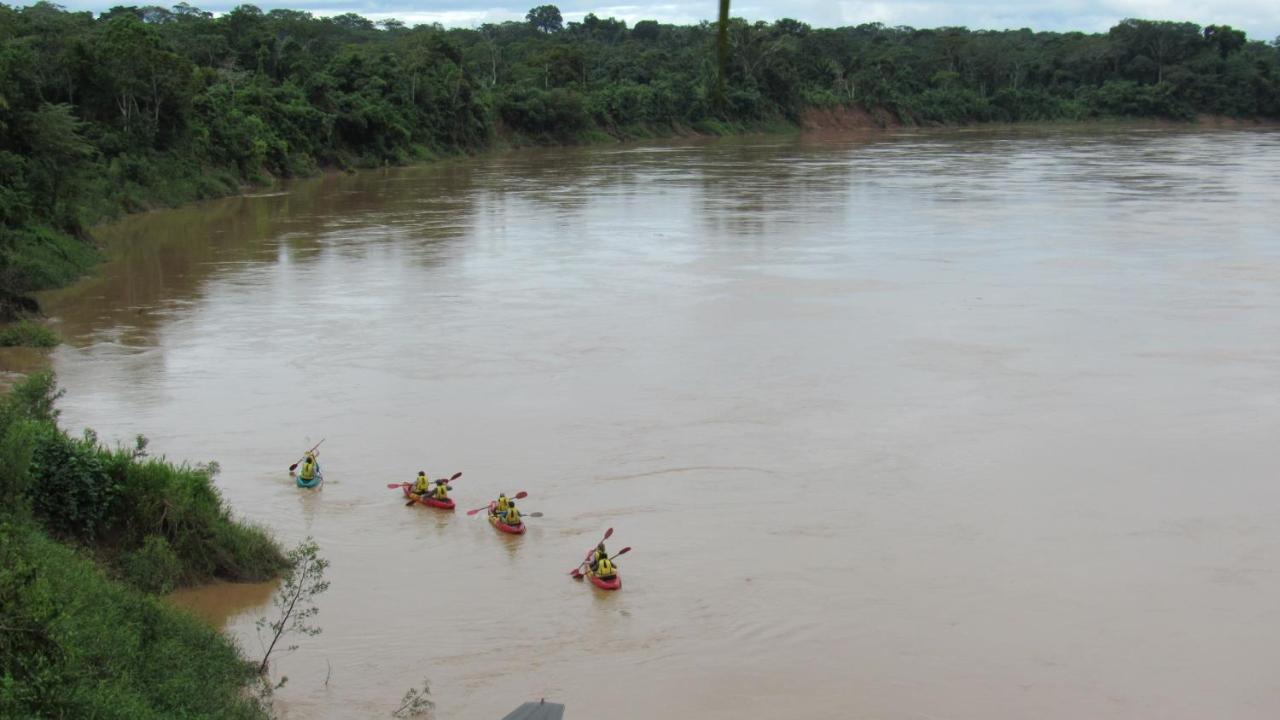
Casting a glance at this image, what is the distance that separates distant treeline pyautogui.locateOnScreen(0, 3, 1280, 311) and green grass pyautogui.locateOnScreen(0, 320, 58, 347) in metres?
1.01

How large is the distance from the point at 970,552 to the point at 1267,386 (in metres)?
6.52

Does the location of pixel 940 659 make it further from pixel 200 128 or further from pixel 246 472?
pixel 200 128

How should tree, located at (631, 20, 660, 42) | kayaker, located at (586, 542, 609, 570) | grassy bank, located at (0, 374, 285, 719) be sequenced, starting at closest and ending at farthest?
1. grassy bank, located at (0, 374, 285, 719)
2. kayaker, located at (586, 542, 609, 570)
3. tree, located at (631, 20, 660, 42)

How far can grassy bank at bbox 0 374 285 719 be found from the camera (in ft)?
19.3

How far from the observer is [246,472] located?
12547 millimetres

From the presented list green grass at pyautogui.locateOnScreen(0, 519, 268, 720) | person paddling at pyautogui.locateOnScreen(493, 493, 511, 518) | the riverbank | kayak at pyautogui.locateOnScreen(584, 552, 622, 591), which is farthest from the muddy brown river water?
green grass at pyautogui.locateOnScreen(0, 519, 268, 720)

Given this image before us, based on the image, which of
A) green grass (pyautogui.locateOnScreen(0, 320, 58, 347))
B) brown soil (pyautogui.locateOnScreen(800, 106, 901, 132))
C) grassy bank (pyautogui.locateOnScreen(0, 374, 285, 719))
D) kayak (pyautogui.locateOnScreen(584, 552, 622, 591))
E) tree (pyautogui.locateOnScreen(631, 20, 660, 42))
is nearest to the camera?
grassy bank (pyautogui.locateOnScreen(0, 374, 285, 719))

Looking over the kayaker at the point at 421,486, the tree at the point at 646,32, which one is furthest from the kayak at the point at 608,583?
the tree at the point at 646,32

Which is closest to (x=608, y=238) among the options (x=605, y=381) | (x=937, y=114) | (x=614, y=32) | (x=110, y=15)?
(x=605, y=381)

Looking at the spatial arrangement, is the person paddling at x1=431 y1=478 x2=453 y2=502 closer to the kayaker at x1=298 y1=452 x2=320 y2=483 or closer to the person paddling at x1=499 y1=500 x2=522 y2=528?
the person paddling at x1=499 y1=500 x2=522 y2=528

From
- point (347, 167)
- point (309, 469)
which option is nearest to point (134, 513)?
point (309, 469)

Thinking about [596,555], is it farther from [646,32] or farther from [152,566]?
[646,32]

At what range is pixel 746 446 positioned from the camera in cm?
1326

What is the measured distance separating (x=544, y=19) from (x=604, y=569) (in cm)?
9011
